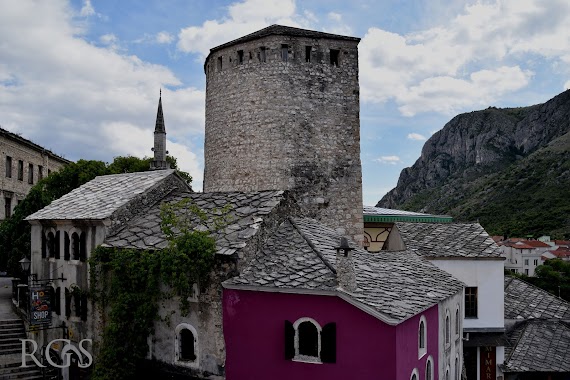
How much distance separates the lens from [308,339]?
11.8 m

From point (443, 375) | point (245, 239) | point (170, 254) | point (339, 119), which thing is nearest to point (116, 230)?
point (170, 254)

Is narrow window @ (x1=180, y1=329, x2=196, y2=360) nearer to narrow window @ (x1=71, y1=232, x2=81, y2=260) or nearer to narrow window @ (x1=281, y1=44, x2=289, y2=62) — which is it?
narrow window @ (x1=71, y1=232, x2=81, y2=260)

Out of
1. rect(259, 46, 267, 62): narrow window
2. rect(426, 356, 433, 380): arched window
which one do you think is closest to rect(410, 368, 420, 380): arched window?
rect(426, 356, 433, 380): arched window

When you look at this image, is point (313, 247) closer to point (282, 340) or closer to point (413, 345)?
point (282, 340)

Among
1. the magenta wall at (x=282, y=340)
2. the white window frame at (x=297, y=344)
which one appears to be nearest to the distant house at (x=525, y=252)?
the magenta wall at (x=282, y=340)

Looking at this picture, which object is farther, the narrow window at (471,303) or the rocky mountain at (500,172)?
the rocky mountain at (500,172)

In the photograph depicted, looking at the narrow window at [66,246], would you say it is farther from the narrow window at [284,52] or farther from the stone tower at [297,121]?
the narrow window at [284,52]

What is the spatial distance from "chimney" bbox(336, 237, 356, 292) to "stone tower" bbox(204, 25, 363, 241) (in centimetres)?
771

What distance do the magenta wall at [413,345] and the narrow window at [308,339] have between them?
1.91m

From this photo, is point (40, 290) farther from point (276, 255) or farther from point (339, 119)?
point (339, 119)

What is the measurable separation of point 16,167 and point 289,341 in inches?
1311

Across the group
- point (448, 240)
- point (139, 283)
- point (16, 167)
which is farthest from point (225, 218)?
point (16, 167)

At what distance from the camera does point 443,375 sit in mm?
15141

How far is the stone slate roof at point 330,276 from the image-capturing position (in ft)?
36.9
